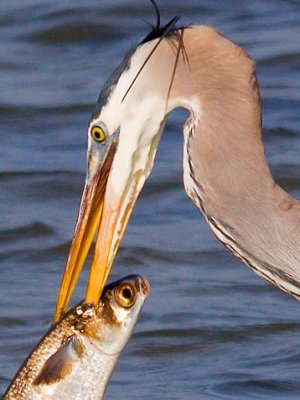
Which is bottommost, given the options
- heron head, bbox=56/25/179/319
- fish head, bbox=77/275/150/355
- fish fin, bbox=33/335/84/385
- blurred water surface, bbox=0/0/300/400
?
blurred water surface, bbox=0/0/300/400

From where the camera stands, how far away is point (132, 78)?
16.7ft

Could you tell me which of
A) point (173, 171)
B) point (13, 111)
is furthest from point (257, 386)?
point (13, 111)

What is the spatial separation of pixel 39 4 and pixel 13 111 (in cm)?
182

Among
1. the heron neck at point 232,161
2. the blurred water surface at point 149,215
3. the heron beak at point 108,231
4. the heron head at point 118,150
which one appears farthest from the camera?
the blurred water surface at point 149,215

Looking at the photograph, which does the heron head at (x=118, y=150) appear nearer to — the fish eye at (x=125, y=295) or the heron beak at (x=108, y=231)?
the heron beak at (x=108, y=231)

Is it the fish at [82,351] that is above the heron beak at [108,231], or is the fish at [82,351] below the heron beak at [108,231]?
below

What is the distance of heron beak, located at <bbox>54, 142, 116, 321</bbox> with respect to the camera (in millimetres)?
5293

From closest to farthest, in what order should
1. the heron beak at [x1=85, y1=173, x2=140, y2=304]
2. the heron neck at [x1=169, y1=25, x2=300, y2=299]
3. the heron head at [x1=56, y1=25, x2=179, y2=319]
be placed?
the heron neck at [x1=169, y1=25, x2=300, y2=299], the heron head at [x1=56, y1=25, x2=179, y2=319], the heron beak at [x1=85, y1=173, x2=140, y2=304]

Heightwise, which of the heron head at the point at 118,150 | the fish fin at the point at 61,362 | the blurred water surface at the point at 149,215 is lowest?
the blurred water surface at the point at 149,215

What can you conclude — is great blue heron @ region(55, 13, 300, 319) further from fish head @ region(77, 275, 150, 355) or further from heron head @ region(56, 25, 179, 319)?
fish head @ region(77, 275, 150, 355)

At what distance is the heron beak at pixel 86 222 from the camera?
208 inches

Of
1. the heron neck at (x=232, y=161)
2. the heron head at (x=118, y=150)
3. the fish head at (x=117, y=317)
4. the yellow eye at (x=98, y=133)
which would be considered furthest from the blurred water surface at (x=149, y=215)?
the yellow eye at (x=98, y=133)

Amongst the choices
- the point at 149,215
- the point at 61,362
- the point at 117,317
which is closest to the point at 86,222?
the point at 117,317

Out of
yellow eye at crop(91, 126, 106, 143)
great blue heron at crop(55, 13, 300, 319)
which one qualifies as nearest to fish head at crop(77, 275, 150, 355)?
great blue heron at crop(55, 13, 300, 319)
